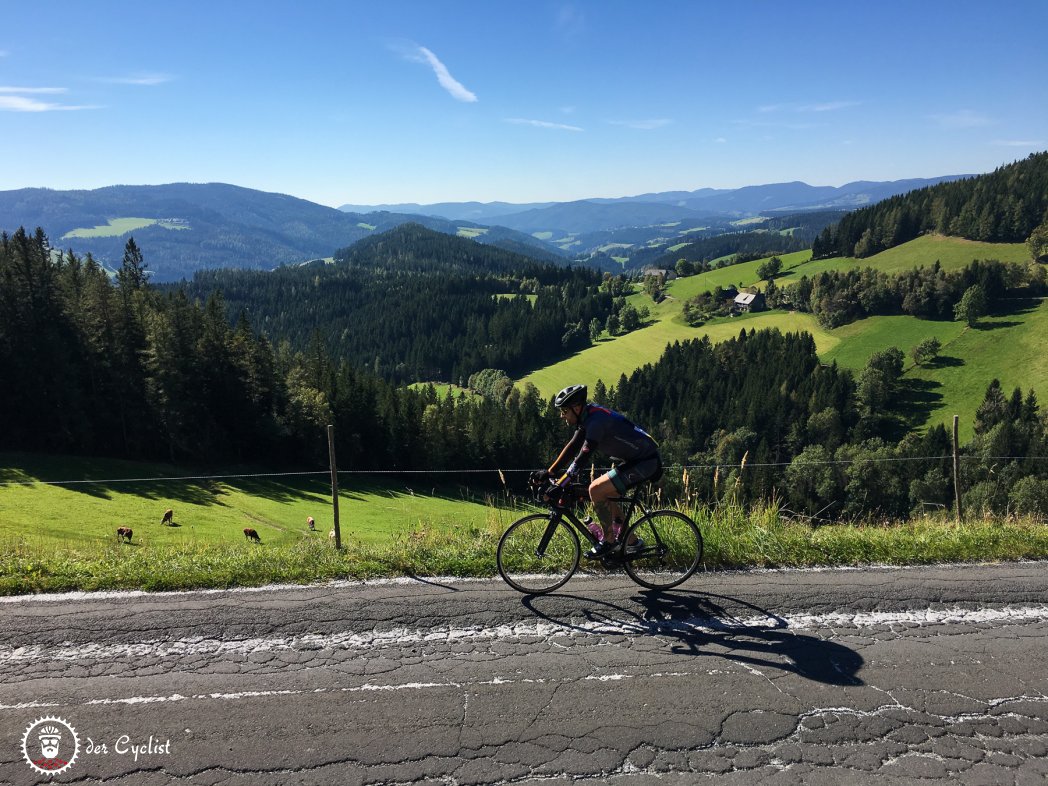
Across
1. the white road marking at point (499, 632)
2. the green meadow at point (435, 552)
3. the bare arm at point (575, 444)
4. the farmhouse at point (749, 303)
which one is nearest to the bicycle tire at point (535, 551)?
the green meadow at point (435, 552)

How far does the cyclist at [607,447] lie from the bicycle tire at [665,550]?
795 mm

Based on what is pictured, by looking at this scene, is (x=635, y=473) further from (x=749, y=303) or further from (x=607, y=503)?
(x=749, y=303)

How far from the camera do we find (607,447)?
25.3 feet

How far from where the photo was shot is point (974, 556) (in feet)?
29.3

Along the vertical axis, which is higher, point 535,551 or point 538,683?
point 535,551

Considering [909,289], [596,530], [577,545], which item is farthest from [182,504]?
[909,289]

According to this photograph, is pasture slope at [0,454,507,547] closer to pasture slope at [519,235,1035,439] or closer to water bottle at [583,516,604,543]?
water bottle at [583,516,604,543]

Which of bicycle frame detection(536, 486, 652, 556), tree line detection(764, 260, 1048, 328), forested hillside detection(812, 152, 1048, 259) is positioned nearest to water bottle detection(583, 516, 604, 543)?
bicycle frame detection(536, 486, 652, 556)

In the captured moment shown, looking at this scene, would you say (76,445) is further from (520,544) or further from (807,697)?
(807,697)

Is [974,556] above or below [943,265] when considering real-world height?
below

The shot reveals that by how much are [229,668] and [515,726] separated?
312cm

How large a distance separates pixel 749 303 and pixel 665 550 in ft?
613

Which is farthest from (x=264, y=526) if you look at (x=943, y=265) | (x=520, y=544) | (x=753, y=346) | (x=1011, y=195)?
(x=1011, y=195)

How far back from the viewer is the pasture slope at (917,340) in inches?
4146
